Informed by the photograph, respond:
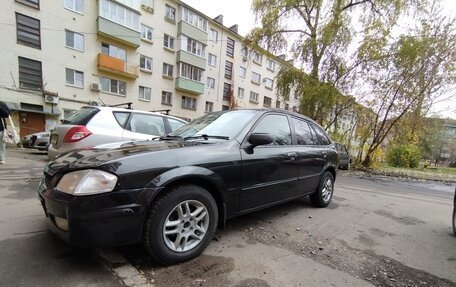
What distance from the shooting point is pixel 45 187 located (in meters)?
2.30

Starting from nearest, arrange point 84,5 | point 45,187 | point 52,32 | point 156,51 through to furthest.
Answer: point 45,187
point 52,32
point 84,5
point 156,51

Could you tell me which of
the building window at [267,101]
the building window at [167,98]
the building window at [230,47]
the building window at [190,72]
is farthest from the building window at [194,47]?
the building window at [267,101]

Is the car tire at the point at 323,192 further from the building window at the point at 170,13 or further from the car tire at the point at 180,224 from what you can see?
the building window at the point at 170,13

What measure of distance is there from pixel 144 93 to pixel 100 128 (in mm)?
18567

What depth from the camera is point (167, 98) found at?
23672mm

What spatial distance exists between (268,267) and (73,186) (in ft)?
6.27

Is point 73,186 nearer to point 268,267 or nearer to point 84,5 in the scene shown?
point 268,267

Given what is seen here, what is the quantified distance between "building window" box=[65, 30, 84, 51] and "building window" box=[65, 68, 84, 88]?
1.67 meters

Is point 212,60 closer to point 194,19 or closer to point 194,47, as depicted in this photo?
point 194,47

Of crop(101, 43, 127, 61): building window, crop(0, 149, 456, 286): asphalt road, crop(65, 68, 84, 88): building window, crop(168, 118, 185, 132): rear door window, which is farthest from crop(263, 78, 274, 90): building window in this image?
crop(0, 149, 456, 286): asphalt road

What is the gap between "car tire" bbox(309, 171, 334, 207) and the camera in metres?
4.61

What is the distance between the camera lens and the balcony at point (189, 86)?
23609mm

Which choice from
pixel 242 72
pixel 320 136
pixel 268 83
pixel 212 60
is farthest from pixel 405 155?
pixel 320 136

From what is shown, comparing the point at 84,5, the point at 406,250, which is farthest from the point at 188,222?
the point at 84,5
